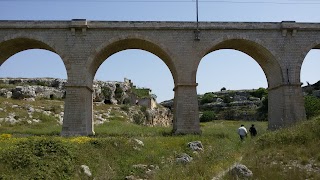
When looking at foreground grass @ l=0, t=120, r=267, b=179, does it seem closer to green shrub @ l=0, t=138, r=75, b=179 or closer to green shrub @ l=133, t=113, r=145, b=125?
green shrub @ l=0, t=138, r=75, b=179

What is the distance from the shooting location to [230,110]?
2672 inches

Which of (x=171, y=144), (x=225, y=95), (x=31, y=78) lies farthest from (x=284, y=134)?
(x=225, y=95)

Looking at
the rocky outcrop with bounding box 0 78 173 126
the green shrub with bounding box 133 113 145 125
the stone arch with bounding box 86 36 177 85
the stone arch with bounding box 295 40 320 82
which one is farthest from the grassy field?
the green shrub with bounding box 133 113 145 125

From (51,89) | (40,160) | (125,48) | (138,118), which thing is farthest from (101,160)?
(51,89)

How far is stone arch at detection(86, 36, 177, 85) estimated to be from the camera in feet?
70.4

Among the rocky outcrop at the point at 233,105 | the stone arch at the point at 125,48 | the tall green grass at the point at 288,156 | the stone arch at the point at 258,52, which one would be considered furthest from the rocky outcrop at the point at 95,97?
the tall green grass at the point at 288,156

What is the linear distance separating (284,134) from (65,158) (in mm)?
7361

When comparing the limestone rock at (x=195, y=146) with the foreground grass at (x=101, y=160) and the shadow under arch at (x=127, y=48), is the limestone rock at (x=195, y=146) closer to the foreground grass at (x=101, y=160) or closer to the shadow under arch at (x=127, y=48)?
the foreground grass at (x=101, y=160)

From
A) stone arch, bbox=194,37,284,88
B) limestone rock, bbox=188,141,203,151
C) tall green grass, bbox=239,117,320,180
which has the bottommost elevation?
limestone rock, bbox=188,141,203,151

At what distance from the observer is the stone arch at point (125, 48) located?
21.5m

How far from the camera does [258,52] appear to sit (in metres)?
23.0

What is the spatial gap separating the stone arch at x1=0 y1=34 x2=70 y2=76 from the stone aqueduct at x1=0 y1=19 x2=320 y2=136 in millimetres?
59

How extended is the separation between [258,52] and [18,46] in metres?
15.5

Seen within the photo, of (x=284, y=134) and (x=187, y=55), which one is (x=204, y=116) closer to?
(x=187, y=55)
